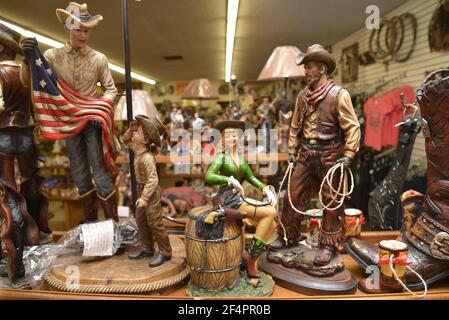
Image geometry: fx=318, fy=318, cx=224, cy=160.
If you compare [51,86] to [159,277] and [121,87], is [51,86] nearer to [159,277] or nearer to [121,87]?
[121,87]

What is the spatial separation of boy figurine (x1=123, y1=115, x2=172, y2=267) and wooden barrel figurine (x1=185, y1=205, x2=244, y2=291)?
0.20m

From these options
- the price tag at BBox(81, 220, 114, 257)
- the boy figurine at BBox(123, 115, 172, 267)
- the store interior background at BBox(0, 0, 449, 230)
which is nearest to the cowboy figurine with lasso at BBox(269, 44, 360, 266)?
the boy figurine at BBox(123, 115, 172, 267)

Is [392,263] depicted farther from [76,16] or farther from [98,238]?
[76,16]

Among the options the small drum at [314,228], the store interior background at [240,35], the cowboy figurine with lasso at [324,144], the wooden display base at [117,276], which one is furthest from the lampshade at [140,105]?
the small drum at [314,228]

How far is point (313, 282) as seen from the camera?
1567mm

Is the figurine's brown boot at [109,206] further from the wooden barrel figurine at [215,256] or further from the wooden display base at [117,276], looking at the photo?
the wooden barrel figurine at [215,256]

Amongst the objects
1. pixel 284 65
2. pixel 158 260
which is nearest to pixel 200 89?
pixel 284 65

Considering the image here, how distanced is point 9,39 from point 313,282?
2.03 metres

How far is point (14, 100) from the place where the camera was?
1.69 metres

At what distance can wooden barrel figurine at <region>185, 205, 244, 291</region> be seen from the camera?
151cm

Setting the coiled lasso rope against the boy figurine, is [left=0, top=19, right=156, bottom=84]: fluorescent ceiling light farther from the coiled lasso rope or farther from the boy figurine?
the coiled lasso rope
